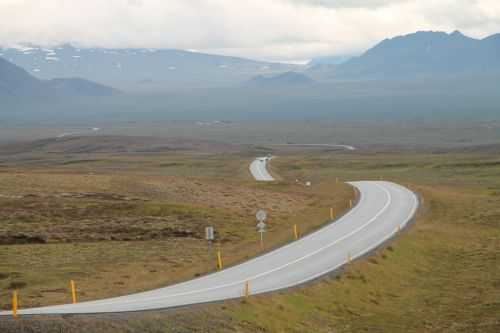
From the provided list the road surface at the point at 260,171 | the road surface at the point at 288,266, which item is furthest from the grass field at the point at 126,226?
the road surface at the point at 260,171

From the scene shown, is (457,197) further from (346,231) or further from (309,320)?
(309,320)

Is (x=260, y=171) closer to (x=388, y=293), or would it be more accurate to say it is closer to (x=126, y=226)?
(x=126, y=226)

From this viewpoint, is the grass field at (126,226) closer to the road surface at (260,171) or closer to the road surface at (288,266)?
the road surface at (288,266)

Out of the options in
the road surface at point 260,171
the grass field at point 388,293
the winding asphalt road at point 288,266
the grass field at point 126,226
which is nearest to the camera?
the grass field at point 388,293

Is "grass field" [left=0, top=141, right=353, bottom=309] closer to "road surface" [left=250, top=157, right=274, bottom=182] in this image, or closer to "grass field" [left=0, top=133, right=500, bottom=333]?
"grass field" [left=0, top=133, right=500, bottom=333]

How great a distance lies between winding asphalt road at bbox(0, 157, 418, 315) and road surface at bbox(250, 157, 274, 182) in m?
40.4

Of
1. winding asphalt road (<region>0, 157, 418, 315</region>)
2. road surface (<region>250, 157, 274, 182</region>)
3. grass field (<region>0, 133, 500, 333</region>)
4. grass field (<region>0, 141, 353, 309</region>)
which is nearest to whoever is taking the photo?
grass field (<region>0, 133, 500, 333</region>)

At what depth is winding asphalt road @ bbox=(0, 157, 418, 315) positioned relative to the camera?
2773 cm

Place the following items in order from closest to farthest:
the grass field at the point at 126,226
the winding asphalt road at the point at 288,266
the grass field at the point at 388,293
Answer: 1. the grass field at the point at 388,293
2. the winding asphalt road at the point at 288,266
3. the grass field at the point at 126,226

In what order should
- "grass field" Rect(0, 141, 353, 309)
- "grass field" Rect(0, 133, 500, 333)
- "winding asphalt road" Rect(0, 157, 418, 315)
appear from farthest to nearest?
"grass field" Rect(0, 141, 353, 309) → "winding asphalt road" Rect(0, 157, 418, 315) → "grass field" Rect(0, 133, 500, 333)

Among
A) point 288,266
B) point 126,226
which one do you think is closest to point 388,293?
point 288,266

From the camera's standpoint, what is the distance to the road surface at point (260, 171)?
333 feet

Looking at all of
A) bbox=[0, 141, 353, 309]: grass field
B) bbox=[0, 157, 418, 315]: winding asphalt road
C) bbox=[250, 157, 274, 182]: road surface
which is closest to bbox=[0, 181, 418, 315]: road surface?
bbox=[0, 157, 418, 315]: winding asphalt road

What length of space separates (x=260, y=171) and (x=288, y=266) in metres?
78.1
